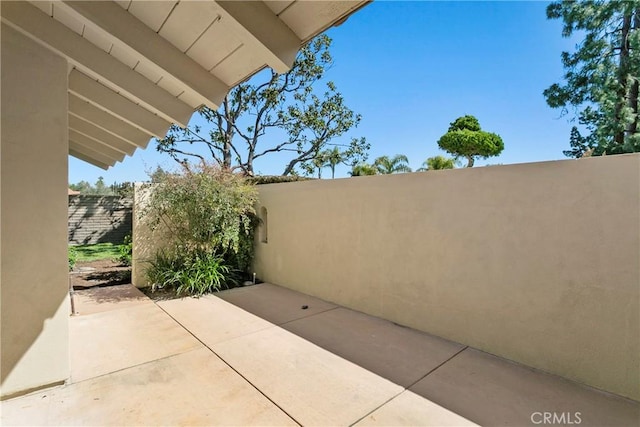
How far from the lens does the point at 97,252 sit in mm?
12844

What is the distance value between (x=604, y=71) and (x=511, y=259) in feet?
58.3

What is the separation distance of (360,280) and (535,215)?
3140mm

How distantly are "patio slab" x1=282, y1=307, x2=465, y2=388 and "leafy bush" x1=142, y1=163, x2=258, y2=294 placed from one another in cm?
321

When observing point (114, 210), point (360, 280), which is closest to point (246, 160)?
point (114, 210)

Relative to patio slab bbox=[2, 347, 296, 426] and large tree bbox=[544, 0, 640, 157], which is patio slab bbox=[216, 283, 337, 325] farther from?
large tree bbox=[544, 0, 640, 157]

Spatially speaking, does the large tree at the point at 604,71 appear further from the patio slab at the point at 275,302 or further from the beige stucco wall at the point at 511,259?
the patio slab at the point at 275,302

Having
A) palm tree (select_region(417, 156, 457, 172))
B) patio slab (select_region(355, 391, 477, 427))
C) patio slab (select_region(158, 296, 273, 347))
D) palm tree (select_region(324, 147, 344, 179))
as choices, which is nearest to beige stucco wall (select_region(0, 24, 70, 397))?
patio slab (select_region(158, 296, 273, 347))

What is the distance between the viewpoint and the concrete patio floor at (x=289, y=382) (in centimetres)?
284

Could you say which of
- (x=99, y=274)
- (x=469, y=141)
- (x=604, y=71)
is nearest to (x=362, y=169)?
(x=469, y=141)

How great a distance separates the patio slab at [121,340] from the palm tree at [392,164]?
61.3 feet

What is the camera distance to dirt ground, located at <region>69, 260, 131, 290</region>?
7998 mm

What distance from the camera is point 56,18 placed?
3193 mm

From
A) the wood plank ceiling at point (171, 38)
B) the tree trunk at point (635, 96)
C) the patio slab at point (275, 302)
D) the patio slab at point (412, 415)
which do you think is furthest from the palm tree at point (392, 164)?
the patio slab at point (412, 415)

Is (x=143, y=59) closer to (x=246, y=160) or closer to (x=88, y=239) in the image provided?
(x=246, y=160)
